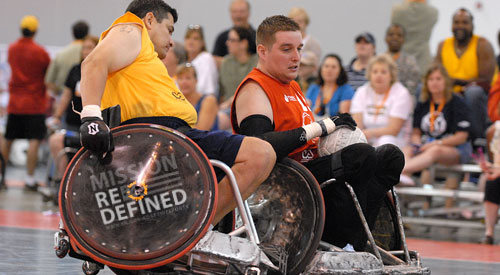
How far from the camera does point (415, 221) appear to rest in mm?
8758

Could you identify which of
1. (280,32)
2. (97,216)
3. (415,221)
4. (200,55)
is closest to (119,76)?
(97,216)

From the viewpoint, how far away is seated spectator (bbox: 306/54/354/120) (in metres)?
9.27

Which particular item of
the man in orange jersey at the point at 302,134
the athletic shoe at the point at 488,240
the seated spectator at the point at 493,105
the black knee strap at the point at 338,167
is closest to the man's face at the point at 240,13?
the seated spectator at the point at 493,105

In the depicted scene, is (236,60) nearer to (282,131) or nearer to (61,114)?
(61,114)

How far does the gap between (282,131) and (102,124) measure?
1032 mm

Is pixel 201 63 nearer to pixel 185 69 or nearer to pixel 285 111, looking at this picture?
pixel 185 69

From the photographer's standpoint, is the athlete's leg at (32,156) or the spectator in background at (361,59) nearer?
the spectator in background at (361,59)

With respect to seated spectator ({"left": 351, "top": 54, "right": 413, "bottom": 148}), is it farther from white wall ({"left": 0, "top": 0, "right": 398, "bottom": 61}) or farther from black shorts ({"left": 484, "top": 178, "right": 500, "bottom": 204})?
white wall ({"left": 0, "top": 0, "right": 398, "bottom": 61})

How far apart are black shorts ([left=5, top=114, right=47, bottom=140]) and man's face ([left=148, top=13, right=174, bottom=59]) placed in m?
7.64

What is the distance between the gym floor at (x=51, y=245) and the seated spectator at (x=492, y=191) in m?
0.21

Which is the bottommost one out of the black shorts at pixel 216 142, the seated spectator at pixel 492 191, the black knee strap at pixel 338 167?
the seated spectator at pixel 492 191

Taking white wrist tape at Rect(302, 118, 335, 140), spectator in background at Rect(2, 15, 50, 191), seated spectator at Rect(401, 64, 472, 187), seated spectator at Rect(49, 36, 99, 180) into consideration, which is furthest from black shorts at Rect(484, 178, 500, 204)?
spectator in background at Rect(2, 15, 50, 191)

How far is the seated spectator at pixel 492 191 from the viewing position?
317 inches

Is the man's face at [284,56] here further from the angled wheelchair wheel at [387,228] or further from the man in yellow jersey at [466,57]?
the man in yellow jersey at [466,57]
